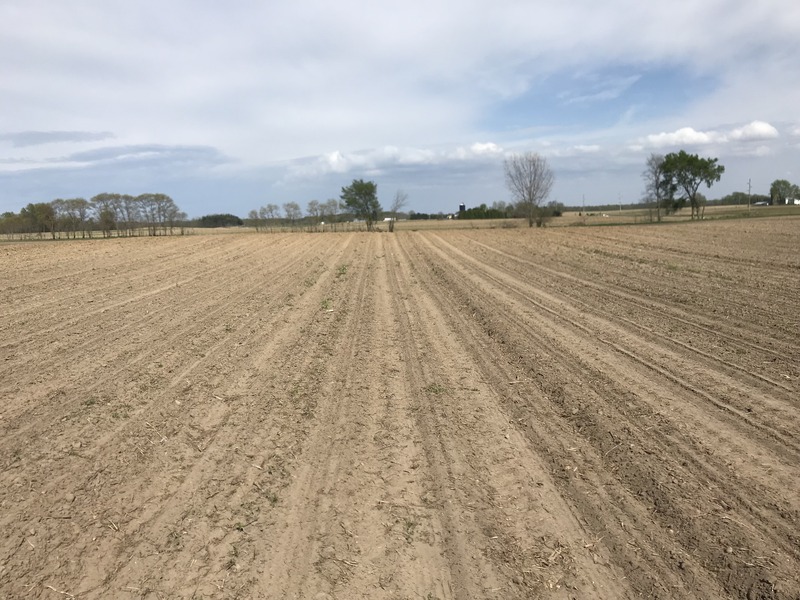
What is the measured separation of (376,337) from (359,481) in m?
5.10

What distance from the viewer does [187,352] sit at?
8508 millimetres

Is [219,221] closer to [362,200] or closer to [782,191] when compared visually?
[362,200]

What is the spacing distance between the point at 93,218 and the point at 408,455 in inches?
2729

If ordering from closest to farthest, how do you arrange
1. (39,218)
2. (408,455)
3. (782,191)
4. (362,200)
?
(408,455), (39,218), (362,200), (782,191)

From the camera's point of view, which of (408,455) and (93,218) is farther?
(93,218)

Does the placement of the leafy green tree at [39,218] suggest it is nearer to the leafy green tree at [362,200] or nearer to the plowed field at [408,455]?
the leafy green tree at [362,200]

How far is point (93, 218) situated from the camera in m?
63.6

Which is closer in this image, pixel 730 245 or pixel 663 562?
pixel 663 562

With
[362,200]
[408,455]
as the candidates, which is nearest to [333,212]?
[362,200]

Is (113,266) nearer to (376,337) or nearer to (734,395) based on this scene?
(376,337)

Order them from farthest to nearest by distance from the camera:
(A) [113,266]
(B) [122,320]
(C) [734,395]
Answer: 1. (A) [113,266]
2. (B) [122,320]
3. (C) [734,395]

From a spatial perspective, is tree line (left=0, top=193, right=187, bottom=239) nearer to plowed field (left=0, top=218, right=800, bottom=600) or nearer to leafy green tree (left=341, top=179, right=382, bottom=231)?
leafy green tree (left=341, top=179, right=382, bottom=231)

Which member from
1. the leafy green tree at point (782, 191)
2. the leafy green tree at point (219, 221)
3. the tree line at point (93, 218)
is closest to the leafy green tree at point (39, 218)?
the tree line at point (93, 218)

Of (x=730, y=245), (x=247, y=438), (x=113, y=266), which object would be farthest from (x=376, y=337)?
(x=730, y=245)
